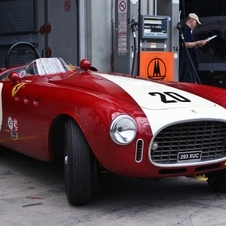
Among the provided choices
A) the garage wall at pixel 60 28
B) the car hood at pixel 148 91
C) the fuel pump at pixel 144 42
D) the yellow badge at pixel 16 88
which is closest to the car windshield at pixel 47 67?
the yellow badge at pixel 16 88

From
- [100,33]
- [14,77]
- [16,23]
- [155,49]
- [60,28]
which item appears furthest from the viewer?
[16,23]

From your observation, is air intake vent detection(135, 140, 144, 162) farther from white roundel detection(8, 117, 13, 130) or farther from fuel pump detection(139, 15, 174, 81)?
fuel pump detection(139, 15, 174, 81)

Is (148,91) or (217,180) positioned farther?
(217,180)

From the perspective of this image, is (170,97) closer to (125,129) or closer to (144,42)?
(125,129)

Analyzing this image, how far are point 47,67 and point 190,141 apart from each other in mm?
2152

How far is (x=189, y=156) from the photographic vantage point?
4352 mm

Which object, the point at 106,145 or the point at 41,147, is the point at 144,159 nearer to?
the point at 106,145

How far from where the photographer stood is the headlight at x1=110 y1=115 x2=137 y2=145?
4109 mm

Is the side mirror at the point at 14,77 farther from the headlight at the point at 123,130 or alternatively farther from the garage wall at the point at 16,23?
the garage wall at the point at 16,23

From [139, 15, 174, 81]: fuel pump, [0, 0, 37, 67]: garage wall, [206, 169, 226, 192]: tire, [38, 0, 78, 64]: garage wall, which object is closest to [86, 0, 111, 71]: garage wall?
[38, 0, 78, 64]: garage wall

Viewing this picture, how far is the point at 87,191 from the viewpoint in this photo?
441 centimetres

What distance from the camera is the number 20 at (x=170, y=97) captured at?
4.52m

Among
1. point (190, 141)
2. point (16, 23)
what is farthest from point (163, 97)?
point (16, 23)

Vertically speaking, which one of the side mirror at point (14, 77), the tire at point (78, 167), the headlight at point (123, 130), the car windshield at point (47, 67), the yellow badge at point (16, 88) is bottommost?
the tire at point (78, 167)
